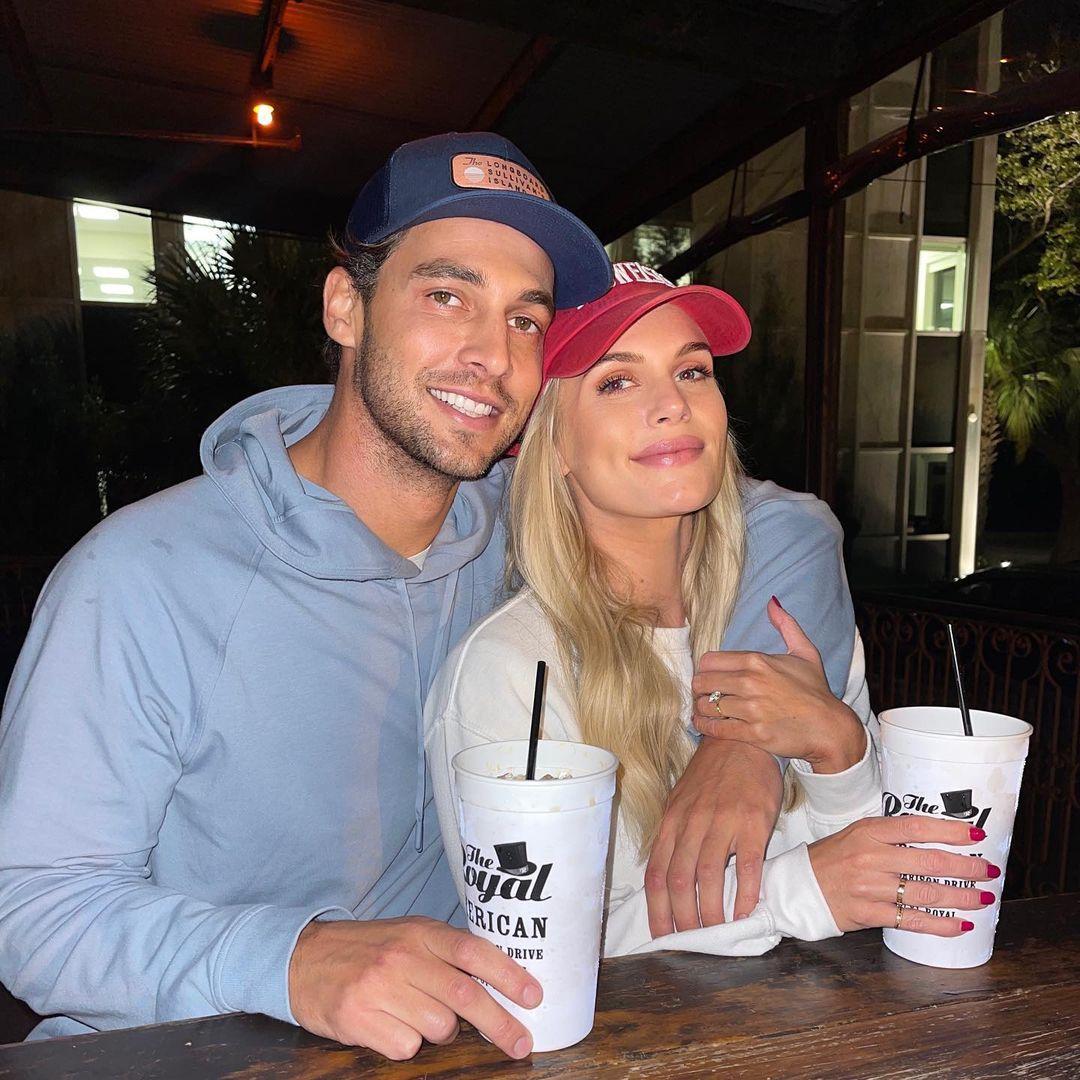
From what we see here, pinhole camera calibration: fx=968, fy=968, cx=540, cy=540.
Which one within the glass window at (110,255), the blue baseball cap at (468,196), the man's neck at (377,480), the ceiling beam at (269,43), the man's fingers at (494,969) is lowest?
the man's fingers at (494,969)

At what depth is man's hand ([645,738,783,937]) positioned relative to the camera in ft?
4.06

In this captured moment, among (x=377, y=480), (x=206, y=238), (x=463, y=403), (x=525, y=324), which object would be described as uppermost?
(x=206, y=238)

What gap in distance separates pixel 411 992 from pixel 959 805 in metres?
0.61

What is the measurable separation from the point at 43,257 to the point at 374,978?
9.31 m

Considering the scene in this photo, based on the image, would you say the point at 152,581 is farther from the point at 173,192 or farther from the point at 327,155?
the point at 173,192

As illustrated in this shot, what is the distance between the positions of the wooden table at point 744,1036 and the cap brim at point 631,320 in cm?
102

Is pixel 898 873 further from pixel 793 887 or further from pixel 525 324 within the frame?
pixel 525 324

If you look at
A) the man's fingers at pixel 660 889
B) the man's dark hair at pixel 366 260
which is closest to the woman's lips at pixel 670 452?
the man's dark hair at pixel 366 260

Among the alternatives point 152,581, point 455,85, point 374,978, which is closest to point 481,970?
point 374,978

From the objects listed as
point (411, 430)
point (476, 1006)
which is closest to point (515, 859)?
point (476, 1006)

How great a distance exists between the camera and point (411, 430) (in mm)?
1599

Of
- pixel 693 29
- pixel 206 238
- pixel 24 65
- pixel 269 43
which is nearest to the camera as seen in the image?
pixel 693 29

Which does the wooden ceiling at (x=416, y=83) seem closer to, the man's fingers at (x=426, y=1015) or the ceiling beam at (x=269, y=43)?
the ceiling beam at (x=269, y=43)

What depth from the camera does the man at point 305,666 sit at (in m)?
1.11
